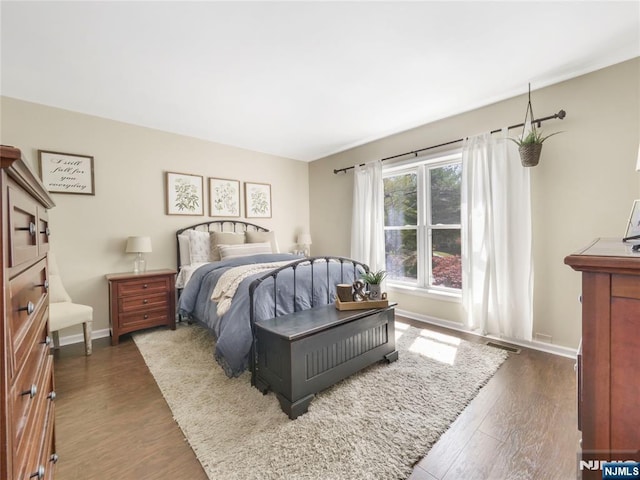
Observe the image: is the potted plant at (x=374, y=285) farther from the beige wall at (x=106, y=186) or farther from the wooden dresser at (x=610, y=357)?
the beige wall at (x=106, y=186)

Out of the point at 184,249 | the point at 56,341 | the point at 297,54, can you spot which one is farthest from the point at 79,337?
the point at 297,54

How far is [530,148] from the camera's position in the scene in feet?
8.21

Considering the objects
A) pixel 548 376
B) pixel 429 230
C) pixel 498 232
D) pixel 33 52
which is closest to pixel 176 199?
pixel 33 52

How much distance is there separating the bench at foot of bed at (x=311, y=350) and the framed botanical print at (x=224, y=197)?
2.56m

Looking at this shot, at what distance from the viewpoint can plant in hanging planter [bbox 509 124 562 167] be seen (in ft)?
8.20

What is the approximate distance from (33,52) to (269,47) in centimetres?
178

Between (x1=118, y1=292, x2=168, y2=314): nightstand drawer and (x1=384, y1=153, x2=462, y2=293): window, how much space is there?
9.81ft

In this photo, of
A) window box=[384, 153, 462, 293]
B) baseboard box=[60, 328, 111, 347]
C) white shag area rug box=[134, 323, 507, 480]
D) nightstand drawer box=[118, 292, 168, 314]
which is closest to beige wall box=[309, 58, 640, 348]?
window box=[384, 153, 462, 293]

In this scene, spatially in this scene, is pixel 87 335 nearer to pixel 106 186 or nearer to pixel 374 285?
pixel 106 186

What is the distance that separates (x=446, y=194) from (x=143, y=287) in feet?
12.3

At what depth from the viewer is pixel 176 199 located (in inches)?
148

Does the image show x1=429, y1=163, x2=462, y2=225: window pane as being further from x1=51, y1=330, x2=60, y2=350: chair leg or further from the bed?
x1=51, y1=330, x2=60, y2=350: chair leg

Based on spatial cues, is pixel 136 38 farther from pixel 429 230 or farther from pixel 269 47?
pixel 429 230

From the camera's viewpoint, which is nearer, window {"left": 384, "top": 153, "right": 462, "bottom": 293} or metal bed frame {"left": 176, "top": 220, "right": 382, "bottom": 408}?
metal bed frame {"left": 176, "top": 220, "right": 382, "bottom": 408}
